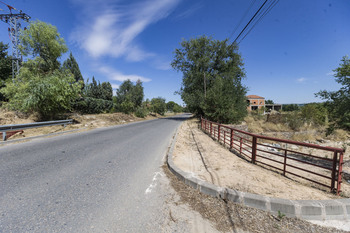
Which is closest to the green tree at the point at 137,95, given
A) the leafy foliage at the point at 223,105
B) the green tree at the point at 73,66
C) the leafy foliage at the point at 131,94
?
the leafy foliage at the point at 131,94

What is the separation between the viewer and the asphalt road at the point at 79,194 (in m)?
2.16

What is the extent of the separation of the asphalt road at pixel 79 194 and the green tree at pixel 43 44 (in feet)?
54.0

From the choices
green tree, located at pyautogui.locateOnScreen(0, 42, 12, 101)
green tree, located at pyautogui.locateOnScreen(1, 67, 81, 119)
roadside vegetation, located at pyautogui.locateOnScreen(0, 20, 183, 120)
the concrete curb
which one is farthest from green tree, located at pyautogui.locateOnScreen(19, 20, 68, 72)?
the concrete curb

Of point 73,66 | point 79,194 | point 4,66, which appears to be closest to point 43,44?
point 73,66

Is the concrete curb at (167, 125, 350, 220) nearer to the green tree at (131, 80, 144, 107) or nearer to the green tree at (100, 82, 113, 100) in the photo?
the green tree at (100, 82, 113, 100)

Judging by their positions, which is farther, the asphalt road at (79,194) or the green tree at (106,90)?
the green tree at (106,90)

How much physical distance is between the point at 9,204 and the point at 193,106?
22.2 m

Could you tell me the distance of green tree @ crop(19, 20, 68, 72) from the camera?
628 inches

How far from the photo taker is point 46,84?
468 inches

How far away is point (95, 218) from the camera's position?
2277mm

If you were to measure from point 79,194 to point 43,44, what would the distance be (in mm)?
21265

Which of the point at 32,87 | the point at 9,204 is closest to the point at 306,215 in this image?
the point at 9,204

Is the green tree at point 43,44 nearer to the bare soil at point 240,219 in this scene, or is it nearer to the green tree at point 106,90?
the green tree at point 106,90

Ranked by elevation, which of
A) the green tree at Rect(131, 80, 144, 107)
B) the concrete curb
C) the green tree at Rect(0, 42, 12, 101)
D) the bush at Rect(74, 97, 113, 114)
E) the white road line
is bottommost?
the white road line
